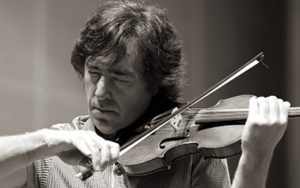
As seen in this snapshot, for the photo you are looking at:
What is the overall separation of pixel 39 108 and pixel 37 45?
0.20m

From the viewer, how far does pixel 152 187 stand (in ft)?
4.56

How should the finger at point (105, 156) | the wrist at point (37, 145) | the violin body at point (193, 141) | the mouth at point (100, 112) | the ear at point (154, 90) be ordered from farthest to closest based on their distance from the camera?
the ear at point (154, 90) < the mouth at point (100, 112) < the violin body at point (193, 141) < the wrist at point (37, 145) < the finger at point (105, 156)

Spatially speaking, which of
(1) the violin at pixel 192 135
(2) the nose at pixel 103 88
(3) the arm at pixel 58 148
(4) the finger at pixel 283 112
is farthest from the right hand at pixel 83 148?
(4) the finger at pixel 283 112

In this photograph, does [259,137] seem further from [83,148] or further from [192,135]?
[83,148]

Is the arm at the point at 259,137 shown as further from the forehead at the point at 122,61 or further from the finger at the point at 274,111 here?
the forehead at the point at 122,61

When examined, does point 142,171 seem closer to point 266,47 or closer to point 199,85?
point 199,85

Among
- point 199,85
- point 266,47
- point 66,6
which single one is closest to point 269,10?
point 266,47

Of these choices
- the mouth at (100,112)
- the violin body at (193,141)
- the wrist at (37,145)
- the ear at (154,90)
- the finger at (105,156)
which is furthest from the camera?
the ear at (154,90)

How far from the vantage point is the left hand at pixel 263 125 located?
1229 mm

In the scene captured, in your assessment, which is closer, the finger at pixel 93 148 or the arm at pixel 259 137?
the finger at pixel 93 148

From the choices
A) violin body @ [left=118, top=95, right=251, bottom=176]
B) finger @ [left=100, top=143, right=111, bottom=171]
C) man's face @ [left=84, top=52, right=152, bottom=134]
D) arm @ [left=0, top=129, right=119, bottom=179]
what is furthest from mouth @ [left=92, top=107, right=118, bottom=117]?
finger @ [left=100, top=143, right=111, bottom=171]

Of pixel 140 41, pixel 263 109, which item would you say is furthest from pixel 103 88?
pixel 263 109

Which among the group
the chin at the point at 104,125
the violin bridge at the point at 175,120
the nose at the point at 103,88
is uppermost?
the nose at the point at 103,88

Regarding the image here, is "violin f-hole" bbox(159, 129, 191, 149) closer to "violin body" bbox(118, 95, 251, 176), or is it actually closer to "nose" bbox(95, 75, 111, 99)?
"violin body" bbox(118, 95, 251, 176)
